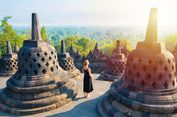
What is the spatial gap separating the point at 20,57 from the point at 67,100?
3.04m

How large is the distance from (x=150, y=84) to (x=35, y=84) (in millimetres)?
5012

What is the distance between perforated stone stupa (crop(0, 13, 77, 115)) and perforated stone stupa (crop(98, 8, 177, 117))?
10.0 feet

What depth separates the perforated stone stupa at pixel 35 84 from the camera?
28.9 feet

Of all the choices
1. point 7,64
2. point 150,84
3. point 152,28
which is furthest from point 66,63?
point 152,28

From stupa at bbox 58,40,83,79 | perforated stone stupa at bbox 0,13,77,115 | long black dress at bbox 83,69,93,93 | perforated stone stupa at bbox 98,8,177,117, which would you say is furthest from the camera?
stupa at bbox 58,40,83,79

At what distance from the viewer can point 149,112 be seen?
6.80 metres

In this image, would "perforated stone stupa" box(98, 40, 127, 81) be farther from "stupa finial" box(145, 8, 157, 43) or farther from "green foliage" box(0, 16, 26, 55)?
"green foliage" box(0, 16, 26, 55)

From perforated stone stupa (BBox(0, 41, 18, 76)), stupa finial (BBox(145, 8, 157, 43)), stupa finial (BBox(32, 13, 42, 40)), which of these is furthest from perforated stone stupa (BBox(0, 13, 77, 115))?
perforated stone stupa (BBox(0, 41, 18, 76))

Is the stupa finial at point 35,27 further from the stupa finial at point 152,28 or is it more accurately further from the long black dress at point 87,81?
the stupa finial at point 152,28

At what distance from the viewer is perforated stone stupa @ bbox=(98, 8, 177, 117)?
6793mm

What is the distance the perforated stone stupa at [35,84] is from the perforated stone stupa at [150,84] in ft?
10.0

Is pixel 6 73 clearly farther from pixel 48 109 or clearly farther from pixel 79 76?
pixel 48 109

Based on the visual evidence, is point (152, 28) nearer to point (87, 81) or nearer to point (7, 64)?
point (87, 81)

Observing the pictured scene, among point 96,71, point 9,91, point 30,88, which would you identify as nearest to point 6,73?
point 9,91
